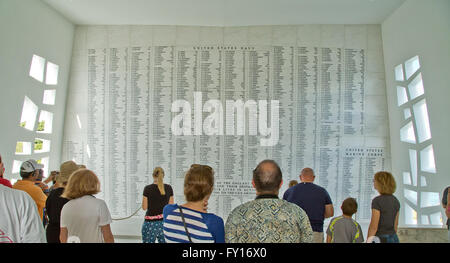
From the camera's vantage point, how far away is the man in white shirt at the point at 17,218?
1408mm

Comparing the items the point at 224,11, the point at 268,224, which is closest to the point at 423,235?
the point at 268,224

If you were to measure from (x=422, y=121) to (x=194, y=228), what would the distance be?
292 centimetres

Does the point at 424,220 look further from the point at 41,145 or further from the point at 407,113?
the point at 41,145

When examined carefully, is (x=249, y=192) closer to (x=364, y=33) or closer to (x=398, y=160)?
(x=398, y=160)

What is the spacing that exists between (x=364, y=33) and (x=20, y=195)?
3.97m

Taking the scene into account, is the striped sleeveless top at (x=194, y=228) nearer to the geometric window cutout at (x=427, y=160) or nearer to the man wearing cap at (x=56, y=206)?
the man wearing cap at (x=56, y=206)

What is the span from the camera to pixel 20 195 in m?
1.43

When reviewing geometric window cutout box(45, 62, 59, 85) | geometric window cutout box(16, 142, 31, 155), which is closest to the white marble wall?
geometric window cutout box(16, 142, 31, 155)

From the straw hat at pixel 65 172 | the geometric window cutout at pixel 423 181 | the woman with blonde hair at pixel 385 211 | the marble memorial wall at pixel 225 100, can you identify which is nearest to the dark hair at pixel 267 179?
the woman with blonde hair at pixel 385 211

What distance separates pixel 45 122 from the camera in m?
3.66

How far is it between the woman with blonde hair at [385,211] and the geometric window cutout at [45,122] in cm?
364

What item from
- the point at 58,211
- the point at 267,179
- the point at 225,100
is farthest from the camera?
the point at 225,100
